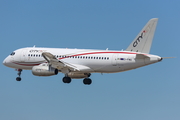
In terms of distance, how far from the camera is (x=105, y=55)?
79688 millimetres

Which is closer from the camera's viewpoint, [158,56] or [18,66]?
[158,56]

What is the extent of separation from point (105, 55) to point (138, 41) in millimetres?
5010

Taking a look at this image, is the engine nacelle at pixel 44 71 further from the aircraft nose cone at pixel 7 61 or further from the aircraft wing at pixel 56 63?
the aircraft nose cone at pixel 7 61

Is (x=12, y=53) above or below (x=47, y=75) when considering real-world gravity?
above

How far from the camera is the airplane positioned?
255 feet

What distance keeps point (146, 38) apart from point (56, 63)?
1299 cm

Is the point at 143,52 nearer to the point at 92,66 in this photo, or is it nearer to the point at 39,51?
the point at 92,66

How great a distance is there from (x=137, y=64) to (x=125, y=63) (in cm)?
167

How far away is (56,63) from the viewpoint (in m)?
79.0

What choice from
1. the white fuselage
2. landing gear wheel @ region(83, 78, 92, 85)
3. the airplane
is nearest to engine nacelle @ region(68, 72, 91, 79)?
the airplane

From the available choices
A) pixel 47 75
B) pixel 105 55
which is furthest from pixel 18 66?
pixel 105 55

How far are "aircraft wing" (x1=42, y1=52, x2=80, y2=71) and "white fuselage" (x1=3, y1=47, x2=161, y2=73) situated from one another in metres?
1.10

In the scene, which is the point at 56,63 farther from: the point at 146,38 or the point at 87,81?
the point at 146,38

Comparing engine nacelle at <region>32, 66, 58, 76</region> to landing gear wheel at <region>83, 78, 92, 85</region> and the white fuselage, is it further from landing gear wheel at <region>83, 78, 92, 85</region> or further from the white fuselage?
landing gear wheel at <region>83, 78, 92, 85</region>
